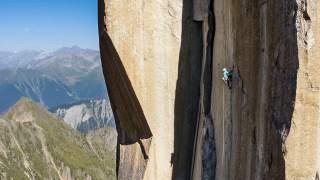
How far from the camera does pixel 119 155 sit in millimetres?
13305

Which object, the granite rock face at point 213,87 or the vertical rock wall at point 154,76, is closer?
the granite rock face at point 213,87

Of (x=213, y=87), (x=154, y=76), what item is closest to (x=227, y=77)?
(x=213, y=87)

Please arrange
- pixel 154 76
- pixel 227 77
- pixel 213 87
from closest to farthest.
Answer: pixel 227 77 → pixel 213 87 → pixel 154 76

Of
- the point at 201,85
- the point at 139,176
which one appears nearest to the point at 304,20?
the point at 201,85

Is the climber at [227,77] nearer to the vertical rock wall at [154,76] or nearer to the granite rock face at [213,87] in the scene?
the granite rock face at [213,87]

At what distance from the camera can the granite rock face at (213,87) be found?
23.8 ft

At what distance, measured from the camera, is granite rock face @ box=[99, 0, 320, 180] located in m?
7.26

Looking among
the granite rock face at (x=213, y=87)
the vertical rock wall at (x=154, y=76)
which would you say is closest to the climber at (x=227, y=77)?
the granite rock face at (x=213, y=87)

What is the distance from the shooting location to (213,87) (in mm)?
11148

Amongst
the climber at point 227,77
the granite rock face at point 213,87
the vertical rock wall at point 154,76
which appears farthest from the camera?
the vertical rock wall at point 154,76

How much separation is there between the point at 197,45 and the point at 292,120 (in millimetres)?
4994

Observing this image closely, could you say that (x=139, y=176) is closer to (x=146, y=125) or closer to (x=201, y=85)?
(x=146, y=125)

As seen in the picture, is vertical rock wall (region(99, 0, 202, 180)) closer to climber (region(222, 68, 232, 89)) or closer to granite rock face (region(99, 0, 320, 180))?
granite rock face (region(99, 0, 320, 180))

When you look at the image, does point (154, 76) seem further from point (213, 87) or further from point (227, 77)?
point (227, 77)
